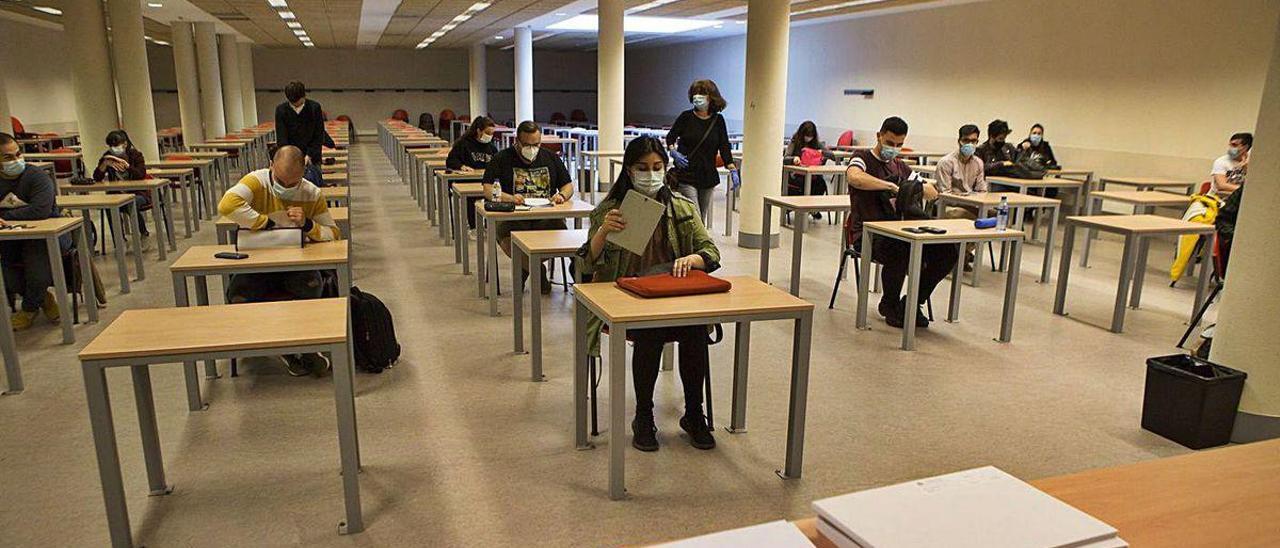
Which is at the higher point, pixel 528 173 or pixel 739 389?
pixel 528 173

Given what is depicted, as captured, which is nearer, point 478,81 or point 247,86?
point 478,81

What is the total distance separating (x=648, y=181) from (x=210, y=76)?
18365 mm

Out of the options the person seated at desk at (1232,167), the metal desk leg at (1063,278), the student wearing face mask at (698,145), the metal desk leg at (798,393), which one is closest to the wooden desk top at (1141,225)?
the metal desk leg at (1063,278)

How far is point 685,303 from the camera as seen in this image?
307 cm

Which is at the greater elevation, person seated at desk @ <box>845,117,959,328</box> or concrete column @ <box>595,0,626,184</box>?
concrete column @ <box>595,0,626,184</box>

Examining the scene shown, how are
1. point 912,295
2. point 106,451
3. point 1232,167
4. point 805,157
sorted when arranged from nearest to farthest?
point 106,451, point 912,295, point 1232,167, point 805,157

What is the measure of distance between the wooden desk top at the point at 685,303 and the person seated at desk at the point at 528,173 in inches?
121

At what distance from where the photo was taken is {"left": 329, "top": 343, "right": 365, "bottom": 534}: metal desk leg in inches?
106

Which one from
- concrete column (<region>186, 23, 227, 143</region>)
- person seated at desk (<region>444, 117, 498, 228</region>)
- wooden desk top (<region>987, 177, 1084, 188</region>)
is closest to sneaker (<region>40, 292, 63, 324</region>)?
person seated at desk (<region>444, 117, 498, 228</region>)

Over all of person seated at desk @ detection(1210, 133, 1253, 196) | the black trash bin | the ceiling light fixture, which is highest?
the ceiling light fixture

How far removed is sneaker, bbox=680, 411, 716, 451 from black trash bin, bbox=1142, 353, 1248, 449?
7.09ft

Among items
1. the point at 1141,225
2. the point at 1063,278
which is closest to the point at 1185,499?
the point at 1141,225

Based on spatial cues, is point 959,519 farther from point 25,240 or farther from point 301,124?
point 301,124

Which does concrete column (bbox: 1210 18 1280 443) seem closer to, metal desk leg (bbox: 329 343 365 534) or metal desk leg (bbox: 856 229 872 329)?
metal desk leg (bbox: 856 229 872 329)
